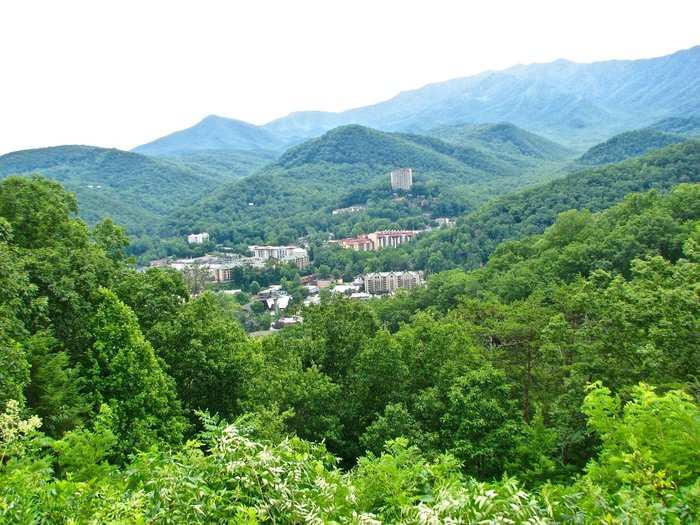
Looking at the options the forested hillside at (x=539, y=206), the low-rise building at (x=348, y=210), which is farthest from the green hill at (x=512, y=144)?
the forested hillside at (x=539, y=206)

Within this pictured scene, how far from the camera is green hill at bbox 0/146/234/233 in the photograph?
431ft

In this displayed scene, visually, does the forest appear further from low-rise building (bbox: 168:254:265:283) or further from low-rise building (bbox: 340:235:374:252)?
low-rise building (bbox: 340:235:374:252)

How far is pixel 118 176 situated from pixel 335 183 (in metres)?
63.2

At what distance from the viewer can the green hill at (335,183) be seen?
10781cm

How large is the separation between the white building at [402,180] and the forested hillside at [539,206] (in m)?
44.0

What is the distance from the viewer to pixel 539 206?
213 ft

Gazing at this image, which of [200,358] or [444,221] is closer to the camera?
[200,358]

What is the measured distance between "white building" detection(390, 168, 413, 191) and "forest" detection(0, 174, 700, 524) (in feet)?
335

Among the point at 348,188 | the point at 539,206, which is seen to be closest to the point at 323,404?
the point at 539,206

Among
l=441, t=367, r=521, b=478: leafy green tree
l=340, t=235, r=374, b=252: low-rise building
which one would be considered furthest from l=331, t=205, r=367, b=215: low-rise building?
l=441, t=367, r=521, b=478: leafy green tree

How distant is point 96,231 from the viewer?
15.9 metres

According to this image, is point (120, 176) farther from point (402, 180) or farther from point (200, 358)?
point (200, 358)

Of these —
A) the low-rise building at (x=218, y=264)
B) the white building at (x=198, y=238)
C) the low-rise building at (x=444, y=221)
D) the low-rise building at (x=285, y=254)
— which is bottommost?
the low-rise building at (x=444, y=221)

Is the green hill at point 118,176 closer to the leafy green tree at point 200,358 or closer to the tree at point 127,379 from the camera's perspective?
the leafy green tree at point 200,358
